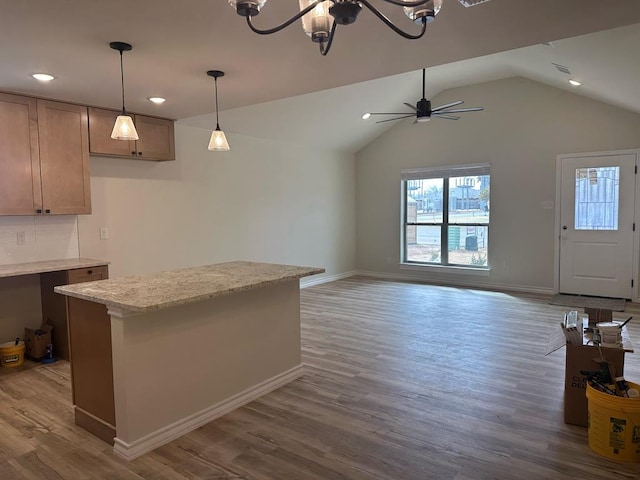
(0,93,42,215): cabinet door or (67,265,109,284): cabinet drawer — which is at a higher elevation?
(0,93,42,215): cabinet door

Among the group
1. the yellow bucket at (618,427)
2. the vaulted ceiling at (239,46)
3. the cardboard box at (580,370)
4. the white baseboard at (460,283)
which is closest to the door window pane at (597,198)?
the white baseboard at (460,283)

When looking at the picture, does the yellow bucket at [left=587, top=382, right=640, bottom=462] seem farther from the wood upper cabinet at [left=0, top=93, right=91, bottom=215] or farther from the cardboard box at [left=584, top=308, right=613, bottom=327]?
the wood upper cabinet at [left=0, top=93, right=91, bottom=215]

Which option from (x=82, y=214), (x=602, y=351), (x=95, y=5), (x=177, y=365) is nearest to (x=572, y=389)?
(x=602, y=351)

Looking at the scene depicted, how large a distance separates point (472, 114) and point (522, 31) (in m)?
4.77

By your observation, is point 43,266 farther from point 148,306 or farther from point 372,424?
point 372,424

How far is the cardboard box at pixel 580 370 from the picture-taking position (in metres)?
2.62

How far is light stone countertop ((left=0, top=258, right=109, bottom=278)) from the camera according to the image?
3496mm

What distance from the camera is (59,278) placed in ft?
13.0

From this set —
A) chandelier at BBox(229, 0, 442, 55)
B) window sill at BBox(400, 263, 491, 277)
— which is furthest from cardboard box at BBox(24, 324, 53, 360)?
window sill at BBox(400, 263, 491, 277)

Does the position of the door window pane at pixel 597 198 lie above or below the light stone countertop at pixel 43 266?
above

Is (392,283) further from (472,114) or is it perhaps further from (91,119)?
(91,119)

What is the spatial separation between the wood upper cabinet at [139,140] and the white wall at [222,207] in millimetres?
270

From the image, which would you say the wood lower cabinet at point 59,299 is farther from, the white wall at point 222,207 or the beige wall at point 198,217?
the white wall at point 222,207

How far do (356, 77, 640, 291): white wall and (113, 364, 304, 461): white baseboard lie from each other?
15.7 feet
